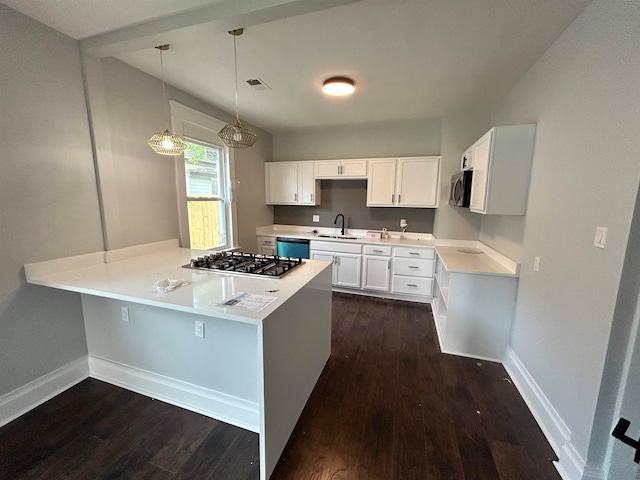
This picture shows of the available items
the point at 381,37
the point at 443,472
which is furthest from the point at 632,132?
the point at 443,472

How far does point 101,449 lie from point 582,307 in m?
2.87

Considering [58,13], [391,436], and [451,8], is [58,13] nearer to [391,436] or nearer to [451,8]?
[451,8]

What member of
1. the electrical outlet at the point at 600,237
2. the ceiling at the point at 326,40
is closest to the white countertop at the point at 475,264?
the electrical outlet at the point at 600,237

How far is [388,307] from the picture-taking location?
3.61 meters

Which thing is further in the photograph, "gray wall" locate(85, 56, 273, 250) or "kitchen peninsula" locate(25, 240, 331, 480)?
"gray wall" locate(85, 56, 273, 250)

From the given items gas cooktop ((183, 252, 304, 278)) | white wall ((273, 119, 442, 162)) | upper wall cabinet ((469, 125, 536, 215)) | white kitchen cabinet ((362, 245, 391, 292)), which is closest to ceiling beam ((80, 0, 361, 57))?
gas cooktop ((183, 252, 304, 278))

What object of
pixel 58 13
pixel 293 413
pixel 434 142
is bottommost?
pixel 293 413

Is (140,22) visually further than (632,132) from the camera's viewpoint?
Yes

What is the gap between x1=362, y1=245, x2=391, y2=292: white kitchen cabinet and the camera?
3.78 m

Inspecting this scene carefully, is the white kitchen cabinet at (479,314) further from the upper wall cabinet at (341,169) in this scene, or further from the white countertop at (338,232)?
the upper wall cabinet at (341,169)

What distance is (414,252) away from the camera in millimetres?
3639

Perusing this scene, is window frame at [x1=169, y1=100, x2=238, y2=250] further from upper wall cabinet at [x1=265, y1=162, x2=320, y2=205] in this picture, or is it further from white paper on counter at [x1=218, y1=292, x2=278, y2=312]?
white paper on counter at [x1=218, y1=292, x2=278, y2=312]

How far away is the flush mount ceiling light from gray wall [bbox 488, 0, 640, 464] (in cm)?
156

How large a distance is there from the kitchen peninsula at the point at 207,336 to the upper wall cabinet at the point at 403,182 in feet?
7.34
